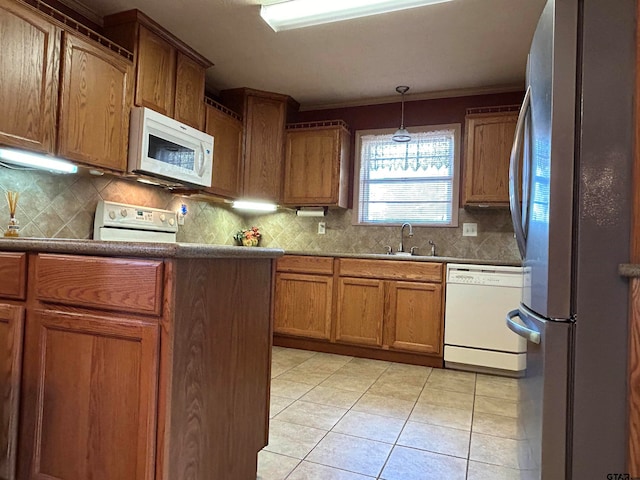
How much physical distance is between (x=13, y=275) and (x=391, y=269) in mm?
2545

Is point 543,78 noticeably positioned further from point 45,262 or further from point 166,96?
point 166,96

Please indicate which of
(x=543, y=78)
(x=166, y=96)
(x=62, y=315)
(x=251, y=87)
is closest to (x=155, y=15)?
(x=166, y=96)

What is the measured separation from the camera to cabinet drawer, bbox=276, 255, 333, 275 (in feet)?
11.6

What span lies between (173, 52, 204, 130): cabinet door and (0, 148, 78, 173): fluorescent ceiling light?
916 mm

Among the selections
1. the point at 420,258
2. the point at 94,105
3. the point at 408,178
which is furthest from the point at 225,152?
the point at 420,258

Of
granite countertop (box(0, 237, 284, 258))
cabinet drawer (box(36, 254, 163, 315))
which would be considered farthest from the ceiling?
cabinet drawer (box(36, 254, 163, 315))

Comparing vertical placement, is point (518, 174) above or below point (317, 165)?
below

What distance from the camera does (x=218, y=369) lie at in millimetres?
1265

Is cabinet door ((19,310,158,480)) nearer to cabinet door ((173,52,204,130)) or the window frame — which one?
cabinet door ((173,52,204,130))

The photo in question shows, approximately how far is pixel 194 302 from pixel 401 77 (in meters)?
3.03

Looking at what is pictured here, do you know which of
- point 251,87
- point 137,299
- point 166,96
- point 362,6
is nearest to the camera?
point 137,299

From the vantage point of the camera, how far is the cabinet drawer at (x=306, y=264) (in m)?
3.53

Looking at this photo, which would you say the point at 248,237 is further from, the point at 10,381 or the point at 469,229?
the point at 10,381

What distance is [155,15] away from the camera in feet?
8.75
